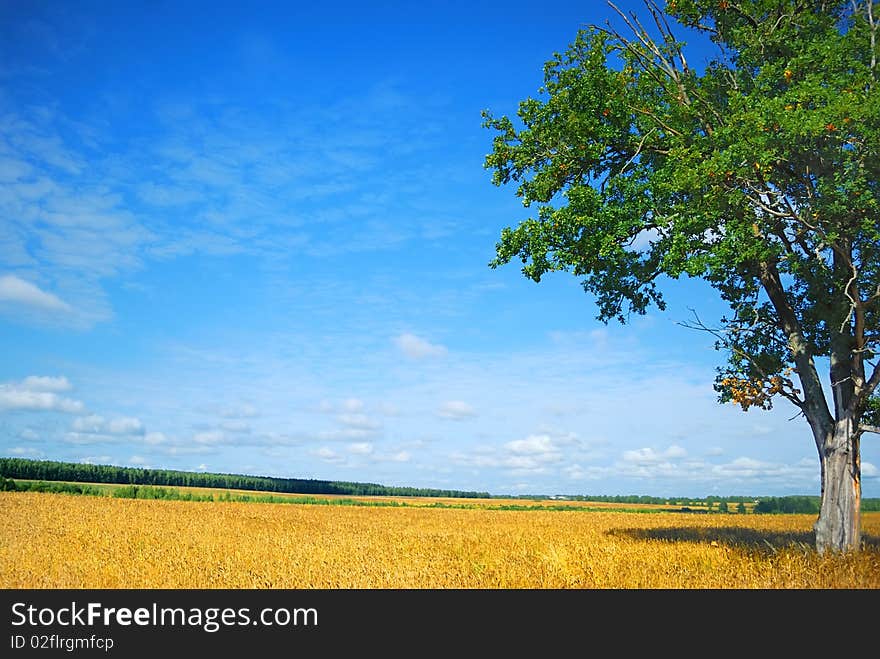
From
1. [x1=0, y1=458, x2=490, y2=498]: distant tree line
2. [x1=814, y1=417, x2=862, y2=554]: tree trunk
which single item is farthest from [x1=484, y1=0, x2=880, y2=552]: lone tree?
[x1=0, y1=458, x2=490, y2=498]: distant tree line

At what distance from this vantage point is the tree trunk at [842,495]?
1664 centimetres

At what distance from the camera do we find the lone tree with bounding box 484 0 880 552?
48.4ft

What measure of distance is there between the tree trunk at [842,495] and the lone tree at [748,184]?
0.13 ft

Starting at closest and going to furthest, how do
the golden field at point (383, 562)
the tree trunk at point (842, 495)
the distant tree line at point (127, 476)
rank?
the golden field at point (383, 562), the tree trunk at point (842, 495), the distant tree line at point (127, 476)

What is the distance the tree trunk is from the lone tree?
0.04 meters

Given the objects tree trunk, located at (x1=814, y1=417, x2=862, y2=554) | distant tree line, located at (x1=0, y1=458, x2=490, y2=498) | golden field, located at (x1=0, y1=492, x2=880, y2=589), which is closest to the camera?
golden field, located at (x1=0, y1=492, x2=880, y2=589)

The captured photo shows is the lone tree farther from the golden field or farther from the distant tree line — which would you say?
the distant tree line

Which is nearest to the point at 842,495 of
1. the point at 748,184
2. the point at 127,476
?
the point at 748,184

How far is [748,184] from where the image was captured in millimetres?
15906

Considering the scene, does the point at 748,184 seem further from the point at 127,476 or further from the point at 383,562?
the point at 127,476

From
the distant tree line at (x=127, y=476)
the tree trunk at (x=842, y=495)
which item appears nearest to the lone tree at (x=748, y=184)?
the tree trunk at (x=842, y=495)

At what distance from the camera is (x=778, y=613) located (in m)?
9.77

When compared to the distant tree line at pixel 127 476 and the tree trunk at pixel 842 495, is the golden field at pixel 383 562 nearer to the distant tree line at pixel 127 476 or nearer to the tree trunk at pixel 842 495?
the tree trunk at pixel 842 495

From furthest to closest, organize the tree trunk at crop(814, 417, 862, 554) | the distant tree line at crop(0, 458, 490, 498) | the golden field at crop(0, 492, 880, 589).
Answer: the distant tree line at crop(0, 458, 490, 498)
the tree trunk at crop(814, 417, 862, 554)
the golden field at crop(0, 492, 880, 589)
